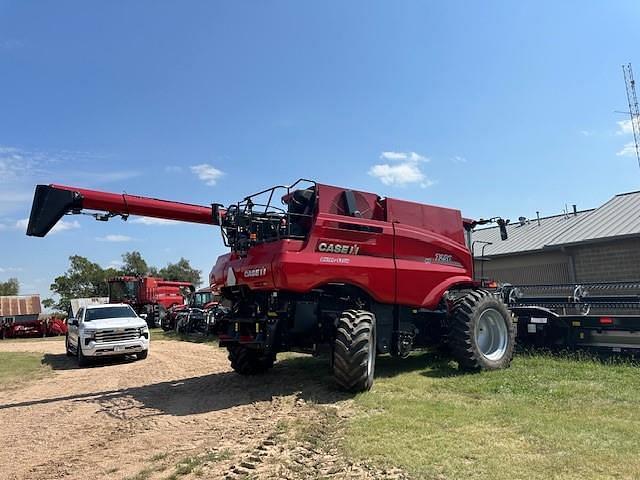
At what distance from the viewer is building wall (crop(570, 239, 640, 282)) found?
1815 centimetres

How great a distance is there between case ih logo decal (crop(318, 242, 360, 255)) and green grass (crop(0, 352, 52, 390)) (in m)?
8.56

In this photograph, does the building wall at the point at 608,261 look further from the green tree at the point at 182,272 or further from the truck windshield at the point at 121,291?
the green tree at the point at 182,272

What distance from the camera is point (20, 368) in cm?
1503

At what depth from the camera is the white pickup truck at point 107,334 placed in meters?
14.6

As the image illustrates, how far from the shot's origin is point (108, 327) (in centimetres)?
1474

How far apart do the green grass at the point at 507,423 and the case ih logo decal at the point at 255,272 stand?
2450 millimetres

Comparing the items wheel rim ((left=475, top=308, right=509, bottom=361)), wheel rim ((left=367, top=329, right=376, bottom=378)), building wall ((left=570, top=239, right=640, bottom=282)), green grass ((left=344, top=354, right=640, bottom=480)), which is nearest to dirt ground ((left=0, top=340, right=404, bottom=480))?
green grass ((left=344, top=354, right=640, bottom=480))

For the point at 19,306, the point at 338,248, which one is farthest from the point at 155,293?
the point at 338,248

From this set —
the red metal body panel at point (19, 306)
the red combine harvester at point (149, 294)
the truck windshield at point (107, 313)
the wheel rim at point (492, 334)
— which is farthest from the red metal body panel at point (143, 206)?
the red metal body panel at point (19, 306)

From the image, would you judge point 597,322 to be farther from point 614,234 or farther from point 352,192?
point 614,234

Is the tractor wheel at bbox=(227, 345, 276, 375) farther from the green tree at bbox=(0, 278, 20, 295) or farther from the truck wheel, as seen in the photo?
the green tree at bbox=(0, 278, 20, 295)

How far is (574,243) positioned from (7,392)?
18329 mm

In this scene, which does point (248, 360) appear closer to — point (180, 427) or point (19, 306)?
point (180, 427)

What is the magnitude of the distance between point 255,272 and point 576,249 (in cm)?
1572
